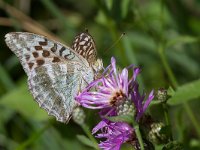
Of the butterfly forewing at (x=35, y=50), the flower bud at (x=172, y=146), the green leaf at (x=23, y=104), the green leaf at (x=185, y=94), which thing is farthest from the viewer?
the green leaf at (x=23, y=104)

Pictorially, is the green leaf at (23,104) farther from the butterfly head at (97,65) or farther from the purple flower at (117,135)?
the purple flower at (117,135)

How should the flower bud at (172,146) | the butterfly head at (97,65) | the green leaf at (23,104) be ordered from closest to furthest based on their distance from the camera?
the flower bud at (172,146) < the butterfly head at (97,65) < the green leaf at (23,104)

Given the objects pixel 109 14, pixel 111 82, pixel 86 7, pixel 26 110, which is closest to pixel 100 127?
pixel 111 82

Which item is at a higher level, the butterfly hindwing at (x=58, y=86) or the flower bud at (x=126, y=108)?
the butterfly hindwing at (x=58, y=86)

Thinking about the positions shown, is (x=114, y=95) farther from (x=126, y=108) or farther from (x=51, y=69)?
(x=51, y=69)

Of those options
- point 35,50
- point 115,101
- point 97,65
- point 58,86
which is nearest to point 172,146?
point 115,101

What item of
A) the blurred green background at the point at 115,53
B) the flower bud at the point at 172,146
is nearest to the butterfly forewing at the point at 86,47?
the blurred green background at the point at 115,53
